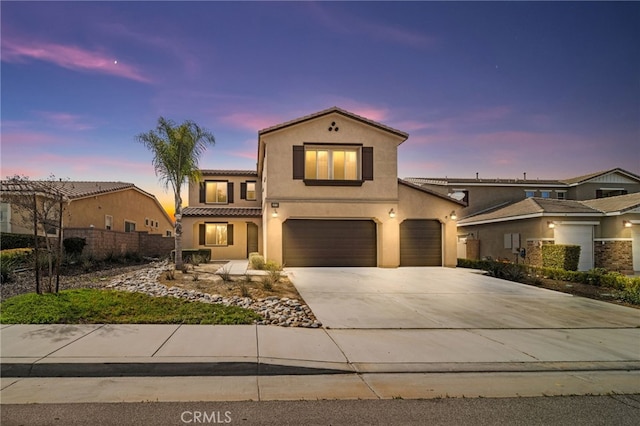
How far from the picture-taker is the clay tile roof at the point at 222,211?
2353cm

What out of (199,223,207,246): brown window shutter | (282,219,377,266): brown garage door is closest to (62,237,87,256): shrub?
(199,223,207,246): brown window shutter

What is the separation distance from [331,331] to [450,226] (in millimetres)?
14105

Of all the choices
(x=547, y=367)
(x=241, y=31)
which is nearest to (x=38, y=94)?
(x=241, y=31)

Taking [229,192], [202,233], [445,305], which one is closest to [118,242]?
[202,233]

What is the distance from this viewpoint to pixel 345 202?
725 inches

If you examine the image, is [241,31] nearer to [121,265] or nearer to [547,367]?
[121,265]

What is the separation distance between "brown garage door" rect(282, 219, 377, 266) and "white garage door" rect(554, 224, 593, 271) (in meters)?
10.9

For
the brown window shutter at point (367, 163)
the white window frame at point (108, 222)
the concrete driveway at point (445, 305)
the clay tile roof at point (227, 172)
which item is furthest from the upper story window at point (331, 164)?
the white window frame at point (108, 222)

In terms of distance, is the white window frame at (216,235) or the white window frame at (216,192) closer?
the white window frame at (216,235)

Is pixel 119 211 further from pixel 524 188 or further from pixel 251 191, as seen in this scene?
pixel 524 188

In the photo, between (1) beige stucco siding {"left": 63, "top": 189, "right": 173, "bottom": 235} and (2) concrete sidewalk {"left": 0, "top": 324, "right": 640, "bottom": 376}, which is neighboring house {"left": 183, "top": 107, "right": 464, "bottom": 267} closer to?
(1) beige stucco siding {"left": 63, "top": 189, "right": 173, "bottom": 235}

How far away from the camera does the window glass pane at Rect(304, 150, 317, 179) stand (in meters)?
18.4

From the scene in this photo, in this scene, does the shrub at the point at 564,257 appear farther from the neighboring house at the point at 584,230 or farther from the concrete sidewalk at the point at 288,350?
the concrete sidewalk at the point at 288,350

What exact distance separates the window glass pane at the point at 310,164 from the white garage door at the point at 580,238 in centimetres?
1412
